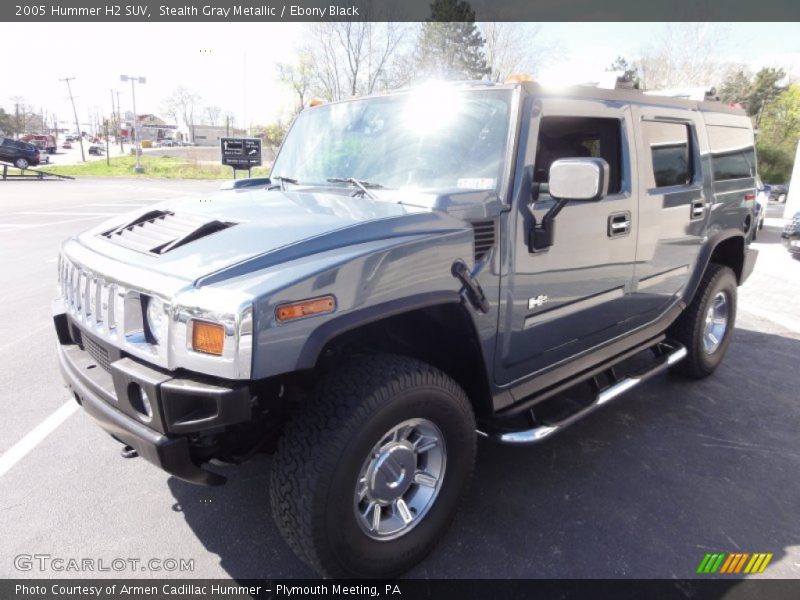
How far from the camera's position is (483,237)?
248 cm

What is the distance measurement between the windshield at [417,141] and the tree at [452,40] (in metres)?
37.9

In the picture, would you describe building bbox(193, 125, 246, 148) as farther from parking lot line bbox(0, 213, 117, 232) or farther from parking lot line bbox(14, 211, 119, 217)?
parking lot line bbox(0, 213, 117, 232)

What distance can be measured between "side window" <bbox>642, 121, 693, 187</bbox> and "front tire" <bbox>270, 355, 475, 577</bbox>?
2.15m

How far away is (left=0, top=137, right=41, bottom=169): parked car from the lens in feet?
101

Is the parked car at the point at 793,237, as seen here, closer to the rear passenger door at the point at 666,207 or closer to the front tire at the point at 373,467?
the rear passenger door at the point at 666,207

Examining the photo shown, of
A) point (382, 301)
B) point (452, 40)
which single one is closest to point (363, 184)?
point (382, 301)

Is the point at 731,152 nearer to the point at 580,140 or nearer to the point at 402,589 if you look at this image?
the point at 580,140

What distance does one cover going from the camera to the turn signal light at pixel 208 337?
1.82m

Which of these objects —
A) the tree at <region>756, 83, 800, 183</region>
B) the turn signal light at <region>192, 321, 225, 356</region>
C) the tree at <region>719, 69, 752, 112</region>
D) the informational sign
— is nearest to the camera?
the turn signal light at <region>192, 321, 225, 356</region>

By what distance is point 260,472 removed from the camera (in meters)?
3.11

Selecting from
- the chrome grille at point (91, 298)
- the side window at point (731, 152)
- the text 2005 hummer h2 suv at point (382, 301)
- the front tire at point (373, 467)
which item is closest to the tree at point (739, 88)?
the side window at point (731, 152)

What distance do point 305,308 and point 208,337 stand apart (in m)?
0.33

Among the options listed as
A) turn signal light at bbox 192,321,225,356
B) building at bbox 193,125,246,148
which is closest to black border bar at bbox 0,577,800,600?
turn signal light at bbox 192,321,225,356

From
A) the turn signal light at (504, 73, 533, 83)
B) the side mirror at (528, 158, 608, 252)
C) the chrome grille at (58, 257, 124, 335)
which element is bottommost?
the chrome grille at (58, 257, 124, 335)
